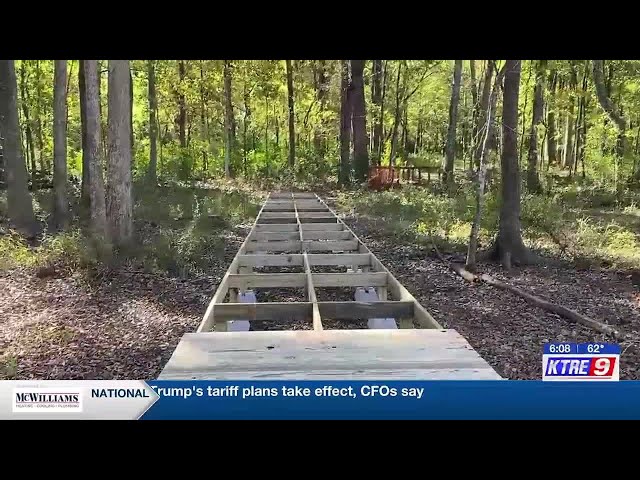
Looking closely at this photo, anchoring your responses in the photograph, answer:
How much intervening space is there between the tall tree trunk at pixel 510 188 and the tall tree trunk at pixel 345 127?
2634 mm

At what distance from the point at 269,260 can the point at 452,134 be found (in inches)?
250

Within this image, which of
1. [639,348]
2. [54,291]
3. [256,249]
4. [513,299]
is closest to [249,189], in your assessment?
[256,249]

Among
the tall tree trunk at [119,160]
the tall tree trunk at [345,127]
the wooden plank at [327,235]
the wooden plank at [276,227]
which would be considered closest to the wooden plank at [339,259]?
the wooden plank at [327,235]

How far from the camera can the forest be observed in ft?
10.2

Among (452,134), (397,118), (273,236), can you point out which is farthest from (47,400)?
(397,118)

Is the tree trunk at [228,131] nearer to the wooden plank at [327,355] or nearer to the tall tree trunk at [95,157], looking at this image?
the tall tree trunk at [95,157]

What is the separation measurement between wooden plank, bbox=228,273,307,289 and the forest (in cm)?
26

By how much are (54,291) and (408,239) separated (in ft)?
11.8

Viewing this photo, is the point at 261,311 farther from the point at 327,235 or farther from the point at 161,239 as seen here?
the point at 327,235

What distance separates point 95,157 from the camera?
564 cm

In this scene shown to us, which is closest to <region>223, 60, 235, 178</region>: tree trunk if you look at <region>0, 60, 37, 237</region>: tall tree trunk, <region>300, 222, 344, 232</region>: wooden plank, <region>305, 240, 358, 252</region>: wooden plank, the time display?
<region>305, 240, 358, 252</region>: wooden plank

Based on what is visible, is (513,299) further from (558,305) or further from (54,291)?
(54,291)

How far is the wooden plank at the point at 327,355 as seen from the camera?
2.33m

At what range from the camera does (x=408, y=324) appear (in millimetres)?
3557
